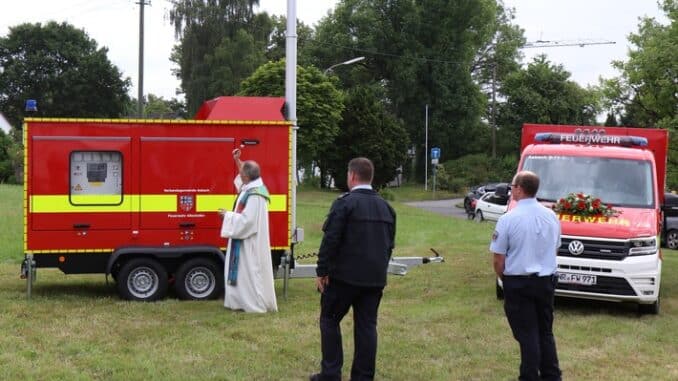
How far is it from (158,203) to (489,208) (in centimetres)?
2428

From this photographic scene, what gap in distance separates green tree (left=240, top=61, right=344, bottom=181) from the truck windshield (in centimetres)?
2930

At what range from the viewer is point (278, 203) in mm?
10922

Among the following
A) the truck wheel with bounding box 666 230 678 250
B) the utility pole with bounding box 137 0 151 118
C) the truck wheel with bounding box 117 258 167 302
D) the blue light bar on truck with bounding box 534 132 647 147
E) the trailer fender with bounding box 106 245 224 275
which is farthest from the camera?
the utility pole with bounding box 137 0 151 118

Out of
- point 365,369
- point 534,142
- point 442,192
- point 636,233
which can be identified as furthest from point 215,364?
point 442,192

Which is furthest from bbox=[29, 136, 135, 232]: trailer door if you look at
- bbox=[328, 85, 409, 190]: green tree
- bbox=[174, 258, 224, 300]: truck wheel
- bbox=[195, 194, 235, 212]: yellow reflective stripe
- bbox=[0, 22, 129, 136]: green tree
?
bbox=[0, 22, 129, 136]: green tree

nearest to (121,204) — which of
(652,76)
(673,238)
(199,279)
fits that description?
(199,279)

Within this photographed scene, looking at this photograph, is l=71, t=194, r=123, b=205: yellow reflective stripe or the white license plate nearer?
the white license plate

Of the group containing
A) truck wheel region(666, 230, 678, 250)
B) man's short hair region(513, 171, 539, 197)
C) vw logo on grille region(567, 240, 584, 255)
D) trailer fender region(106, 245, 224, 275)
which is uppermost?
man's short hair region(513, 171, 539, 197)

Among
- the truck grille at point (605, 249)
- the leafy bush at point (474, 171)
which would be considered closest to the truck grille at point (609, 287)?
the truck grille at point (605, 249)

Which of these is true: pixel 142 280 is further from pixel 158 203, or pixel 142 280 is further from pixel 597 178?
pixel 597 178

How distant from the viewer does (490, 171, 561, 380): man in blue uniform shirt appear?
21.3 feet

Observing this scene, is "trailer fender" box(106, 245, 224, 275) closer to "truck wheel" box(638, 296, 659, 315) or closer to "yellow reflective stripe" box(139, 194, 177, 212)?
"yellow reflective stripe" box(139, 194, 177, 212)

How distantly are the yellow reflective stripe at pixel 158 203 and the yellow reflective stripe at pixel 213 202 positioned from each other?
0.31 metres

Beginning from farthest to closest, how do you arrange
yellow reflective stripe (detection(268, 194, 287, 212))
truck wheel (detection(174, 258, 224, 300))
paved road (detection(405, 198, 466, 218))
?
paved road (detection(405, 198, 466, 218))
yellow reflective stripe (detection(268, 194, 287, 212))
truck wheel (detection(174, 258, 224, 300))
